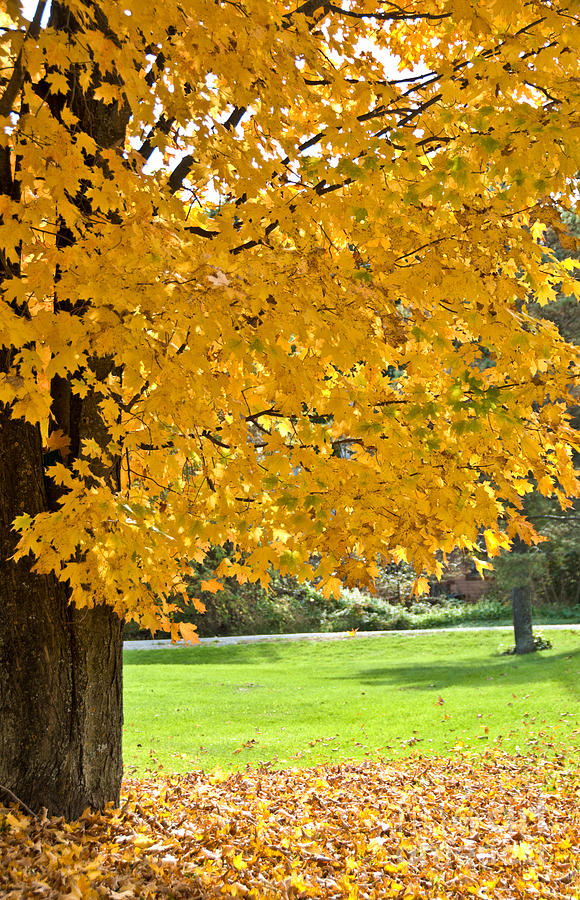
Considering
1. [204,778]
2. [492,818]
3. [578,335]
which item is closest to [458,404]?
[492,818]

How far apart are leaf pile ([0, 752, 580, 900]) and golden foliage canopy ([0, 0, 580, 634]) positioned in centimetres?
134

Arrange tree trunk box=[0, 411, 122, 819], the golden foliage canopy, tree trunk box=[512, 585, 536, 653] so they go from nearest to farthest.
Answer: the golden foliage canopy → tree trunk box=[0, 411, 122, 819] → tree trunk box=[512, 585, 536, 653]


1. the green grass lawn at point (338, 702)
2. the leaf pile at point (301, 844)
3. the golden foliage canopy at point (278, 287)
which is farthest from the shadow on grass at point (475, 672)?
the golden foliage canopy at point (278, 287)

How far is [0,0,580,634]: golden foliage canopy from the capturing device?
340cm

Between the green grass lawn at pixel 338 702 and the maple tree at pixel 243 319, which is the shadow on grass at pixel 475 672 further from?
the maple tree at pixel 243 319

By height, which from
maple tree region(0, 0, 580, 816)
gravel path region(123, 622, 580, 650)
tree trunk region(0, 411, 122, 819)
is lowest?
gravel path region(123, 622, 580, 650)

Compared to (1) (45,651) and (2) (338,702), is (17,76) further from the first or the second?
(2) (338,702)

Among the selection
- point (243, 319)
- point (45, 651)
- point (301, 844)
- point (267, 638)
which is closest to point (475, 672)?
point (267, 638)

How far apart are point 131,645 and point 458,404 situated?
648 inches

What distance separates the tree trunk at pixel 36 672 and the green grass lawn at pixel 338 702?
404cm

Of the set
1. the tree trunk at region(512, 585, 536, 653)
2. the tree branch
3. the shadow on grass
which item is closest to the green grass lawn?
the shadow on grass

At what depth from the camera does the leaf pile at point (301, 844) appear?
153 inches

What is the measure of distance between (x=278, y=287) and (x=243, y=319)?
0.25 meters

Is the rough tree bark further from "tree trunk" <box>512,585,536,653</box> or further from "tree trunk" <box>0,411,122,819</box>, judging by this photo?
"tree trunk" <box>512,585,536,653</box>
